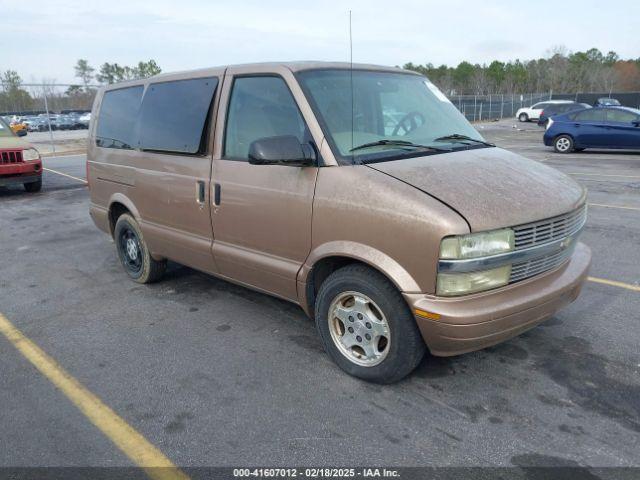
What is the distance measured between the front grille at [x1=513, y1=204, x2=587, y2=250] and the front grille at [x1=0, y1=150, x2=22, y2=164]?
11.1 meters

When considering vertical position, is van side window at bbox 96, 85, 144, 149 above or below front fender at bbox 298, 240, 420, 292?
above

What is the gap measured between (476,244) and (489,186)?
19.1 inches

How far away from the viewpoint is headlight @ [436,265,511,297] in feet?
9.02

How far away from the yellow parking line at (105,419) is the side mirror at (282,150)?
1.76 metres

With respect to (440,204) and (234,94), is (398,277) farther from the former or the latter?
(234,94)

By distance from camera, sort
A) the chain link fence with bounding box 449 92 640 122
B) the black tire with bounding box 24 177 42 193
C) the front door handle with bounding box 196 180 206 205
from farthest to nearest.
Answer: the chain link fence with bounding box 449 92 640 122
the black tire with bounding box 24 177 42 193
the front door handle with bounding box 196 180 206 205

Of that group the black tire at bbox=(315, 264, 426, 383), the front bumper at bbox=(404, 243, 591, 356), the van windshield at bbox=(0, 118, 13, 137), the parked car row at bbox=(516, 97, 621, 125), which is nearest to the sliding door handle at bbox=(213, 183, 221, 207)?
the black tire at bbox=(315, 264, 426, 383)

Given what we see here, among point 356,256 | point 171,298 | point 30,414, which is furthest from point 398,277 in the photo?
point 171,298

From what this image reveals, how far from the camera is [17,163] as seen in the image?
10.8 metres

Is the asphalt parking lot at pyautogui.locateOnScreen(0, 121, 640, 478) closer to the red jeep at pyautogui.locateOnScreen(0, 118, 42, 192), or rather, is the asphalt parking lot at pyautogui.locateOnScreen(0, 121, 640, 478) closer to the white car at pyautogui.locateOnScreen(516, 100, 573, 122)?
the red jeep at pyautogui.locateOnScreen(0, 118, 42, 192)

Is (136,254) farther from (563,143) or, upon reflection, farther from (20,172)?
(563,143)

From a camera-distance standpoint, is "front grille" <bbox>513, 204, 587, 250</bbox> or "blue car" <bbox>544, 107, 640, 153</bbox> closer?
"front grille" <bbox>513, 204, 587, 250</bbox>

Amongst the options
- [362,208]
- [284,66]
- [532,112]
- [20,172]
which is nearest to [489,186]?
[362,208]

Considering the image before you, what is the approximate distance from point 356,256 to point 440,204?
58 centimetres
